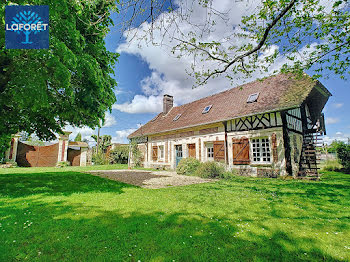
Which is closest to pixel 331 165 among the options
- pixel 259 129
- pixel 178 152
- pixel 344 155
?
pixel 344 155

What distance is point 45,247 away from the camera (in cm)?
228

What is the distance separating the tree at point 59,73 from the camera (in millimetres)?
4043

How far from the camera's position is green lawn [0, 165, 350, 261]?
2.21m

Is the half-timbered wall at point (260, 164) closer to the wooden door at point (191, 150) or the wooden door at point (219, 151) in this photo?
the wooden door at point (219, 151)

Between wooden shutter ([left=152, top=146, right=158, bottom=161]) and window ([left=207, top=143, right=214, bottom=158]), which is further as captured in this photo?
wooden shutter ([left=152, top=146, right=158, bottom=161])

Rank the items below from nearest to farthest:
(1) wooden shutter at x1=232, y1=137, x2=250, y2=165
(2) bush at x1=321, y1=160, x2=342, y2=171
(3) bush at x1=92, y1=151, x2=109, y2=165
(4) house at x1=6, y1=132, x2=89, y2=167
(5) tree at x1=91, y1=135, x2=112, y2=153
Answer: (1) wooden shutter at x1=232, y1=137, x2=250, y2=165 → (2) bush at x1=321, y1=160, x2=342, y2=171 → (4) house at x1=6, y1=132, x2=89, y2=167 → (3) bush at x1=92, y1=151, x2=109, y2=165 → (5) tree at x1=91, y1=135, x2=112, y2=153

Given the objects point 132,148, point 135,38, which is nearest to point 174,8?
point 135,38

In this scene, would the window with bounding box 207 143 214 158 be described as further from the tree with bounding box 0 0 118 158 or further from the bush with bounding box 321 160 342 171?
the bush with bounding box 321 160 342 171

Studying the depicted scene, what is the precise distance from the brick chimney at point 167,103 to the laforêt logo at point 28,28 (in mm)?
15346

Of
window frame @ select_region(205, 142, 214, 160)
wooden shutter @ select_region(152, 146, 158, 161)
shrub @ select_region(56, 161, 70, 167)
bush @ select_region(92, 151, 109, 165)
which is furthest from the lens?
bush @ select_region(92, 151, 109, 165)

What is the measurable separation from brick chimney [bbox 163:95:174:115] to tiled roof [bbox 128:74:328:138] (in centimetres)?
209

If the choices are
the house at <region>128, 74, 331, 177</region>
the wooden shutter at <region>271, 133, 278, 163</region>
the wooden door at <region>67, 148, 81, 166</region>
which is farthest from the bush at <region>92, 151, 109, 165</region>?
the wooden shutter at <region>271, 133, 278, 163</region>

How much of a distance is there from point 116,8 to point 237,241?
12.2 ft

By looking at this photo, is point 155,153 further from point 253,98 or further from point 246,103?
point 253,98
